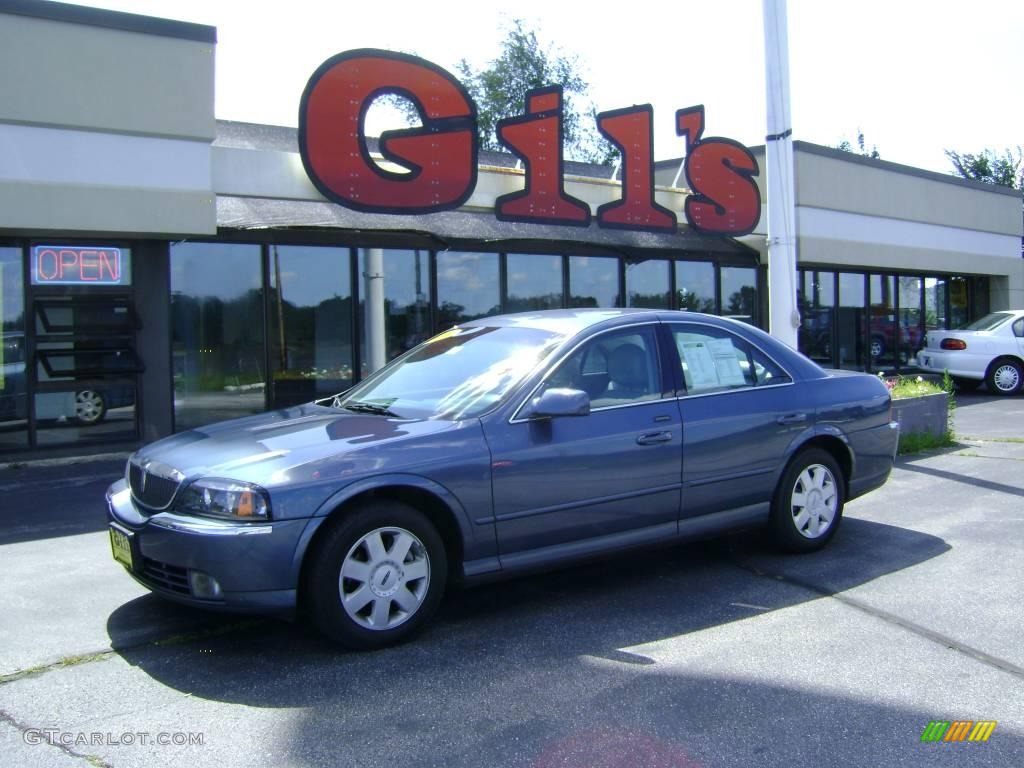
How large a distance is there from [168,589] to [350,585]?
2.66ft

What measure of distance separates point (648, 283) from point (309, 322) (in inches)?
245

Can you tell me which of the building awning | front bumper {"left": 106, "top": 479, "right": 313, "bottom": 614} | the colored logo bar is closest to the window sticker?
the colored logo bar

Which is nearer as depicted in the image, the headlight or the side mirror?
the headlight

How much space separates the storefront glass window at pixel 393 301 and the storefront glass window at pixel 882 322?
1122 cm

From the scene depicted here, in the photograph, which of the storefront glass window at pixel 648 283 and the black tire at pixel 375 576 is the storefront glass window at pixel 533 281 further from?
the black tire at pixel 375 576

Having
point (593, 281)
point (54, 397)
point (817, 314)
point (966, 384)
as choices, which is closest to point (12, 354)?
point (54, 397)

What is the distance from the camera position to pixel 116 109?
31.3ft

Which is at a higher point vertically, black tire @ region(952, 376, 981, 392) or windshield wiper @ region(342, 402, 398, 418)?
windshield wiper @ region(342, 402, 398, 418)

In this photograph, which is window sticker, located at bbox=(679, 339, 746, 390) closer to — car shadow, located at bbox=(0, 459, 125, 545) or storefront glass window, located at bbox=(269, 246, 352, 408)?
car shadow, located at bbox=(0, 459, 125, 545)

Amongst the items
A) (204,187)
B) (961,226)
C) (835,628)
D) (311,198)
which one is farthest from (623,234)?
(961,226)

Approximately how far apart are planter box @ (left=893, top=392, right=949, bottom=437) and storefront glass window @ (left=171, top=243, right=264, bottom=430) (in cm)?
754

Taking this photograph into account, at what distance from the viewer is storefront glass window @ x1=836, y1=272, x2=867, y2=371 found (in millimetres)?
19094

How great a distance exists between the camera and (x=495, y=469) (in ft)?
14.6

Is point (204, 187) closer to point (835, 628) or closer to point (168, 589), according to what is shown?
point (168, 589)
